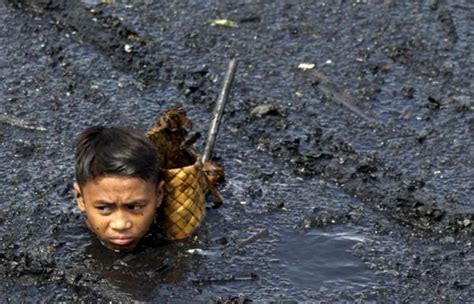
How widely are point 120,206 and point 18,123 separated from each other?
1571mm

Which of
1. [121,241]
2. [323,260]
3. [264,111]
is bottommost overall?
[323,260]

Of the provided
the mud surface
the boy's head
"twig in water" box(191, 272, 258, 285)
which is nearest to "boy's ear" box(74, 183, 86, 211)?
the boy's head

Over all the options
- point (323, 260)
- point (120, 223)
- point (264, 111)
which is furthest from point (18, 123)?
point (323, 260)

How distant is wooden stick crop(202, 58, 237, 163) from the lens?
6129 millimetres

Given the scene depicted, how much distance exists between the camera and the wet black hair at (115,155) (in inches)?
202

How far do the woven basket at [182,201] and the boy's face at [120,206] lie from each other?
0.08 m

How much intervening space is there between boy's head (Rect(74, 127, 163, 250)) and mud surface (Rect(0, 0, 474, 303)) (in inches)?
10.7

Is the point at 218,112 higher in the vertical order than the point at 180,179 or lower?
lower

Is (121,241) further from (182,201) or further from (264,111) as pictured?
(264,111)

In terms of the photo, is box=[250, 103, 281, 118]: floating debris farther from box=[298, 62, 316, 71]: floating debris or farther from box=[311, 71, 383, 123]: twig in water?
box=[298, 62, 316, 71]: floating debris

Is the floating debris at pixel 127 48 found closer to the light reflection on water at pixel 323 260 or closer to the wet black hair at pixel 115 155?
the wet black hair at pixel 115 155

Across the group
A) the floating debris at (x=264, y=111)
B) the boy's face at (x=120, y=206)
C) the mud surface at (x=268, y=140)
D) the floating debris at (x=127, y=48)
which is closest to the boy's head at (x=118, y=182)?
the boy's face at (x=120, y=206)

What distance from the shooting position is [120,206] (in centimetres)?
518

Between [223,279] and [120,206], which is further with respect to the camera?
[223,279]
